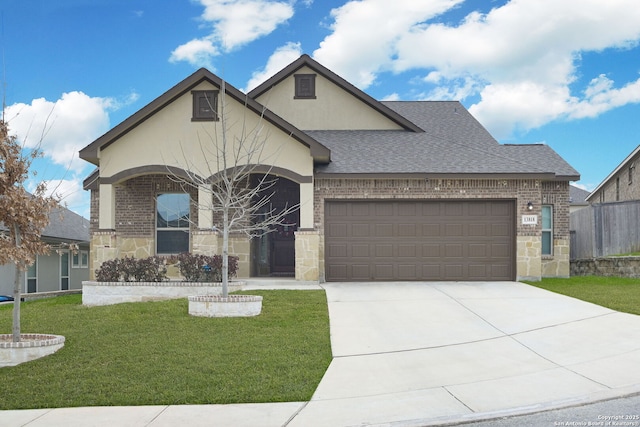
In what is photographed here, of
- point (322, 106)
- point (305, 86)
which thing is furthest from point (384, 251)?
point (305, 86)

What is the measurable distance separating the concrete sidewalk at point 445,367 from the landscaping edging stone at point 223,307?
164 centimetres

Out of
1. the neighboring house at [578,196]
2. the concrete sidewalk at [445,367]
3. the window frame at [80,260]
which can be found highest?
the neighboring house at [578,196]

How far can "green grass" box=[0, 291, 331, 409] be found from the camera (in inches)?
286

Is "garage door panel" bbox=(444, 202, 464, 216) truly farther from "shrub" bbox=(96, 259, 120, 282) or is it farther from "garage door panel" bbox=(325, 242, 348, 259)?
"shrub" bbox=(96, 259, 120, 282)

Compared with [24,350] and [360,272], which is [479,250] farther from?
[24,350]

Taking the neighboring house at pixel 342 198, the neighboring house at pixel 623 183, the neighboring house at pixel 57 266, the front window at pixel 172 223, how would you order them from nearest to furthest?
the neighboring house at pixel 342 198, the front window at pixel 172 223, the neighboring house at pixel 57 266, the neighboring house at pixel 623 183

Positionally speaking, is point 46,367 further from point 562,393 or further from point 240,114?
point 240,114

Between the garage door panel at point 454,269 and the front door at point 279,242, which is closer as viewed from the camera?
the garage door panel at point 454,269

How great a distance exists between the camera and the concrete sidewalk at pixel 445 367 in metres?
6.59

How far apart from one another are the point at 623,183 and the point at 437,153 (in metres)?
18.1

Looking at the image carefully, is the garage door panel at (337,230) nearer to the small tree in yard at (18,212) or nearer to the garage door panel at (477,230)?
the garage door panel at (477,230)

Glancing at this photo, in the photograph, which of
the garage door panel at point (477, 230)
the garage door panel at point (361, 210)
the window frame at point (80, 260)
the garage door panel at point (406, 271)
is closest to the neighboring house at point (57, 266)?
the window frame at point (80, 260)

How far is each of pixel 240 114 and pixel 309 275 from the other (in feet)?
15.7

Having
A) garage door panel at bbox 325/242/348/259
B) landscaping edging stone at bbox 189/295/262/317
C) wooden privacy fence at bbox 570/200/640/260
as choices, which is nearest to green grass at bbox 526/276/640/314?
wooden privacy fence at bbox 570/200/640/260
